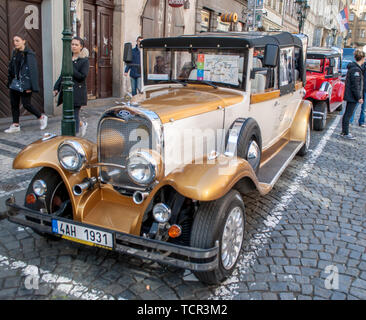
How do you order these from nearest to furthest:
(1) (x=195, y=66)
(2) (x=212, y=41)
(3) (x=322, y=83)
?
1. (2) (x=212, y=41)
2. (1) (x=195, y=66)
3. (3) (x=322, y=83)

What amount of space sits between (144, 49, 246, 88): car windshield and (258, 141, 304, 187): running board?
1.09 m

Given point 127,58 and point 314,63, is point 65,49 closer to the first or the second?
point 127,58

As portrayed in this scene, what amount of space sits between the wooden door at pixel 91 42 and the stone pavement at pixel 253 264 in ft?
21.3

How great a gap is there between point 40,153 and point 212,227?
1.72 metres

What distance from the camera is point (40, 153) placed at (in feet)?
10.7

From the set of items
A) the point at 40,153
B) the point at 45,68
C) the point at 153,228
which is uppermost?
the point at 45,68

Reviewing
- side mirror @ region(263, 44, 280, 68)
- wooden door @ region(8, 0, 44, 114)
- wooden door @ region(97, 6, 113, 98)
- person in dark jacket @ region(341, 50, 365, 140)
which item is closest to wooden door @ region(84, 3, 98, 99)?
wooden door @ region(97, 6, 113, 98)

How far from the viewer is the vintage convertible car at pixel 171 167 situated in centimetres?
268

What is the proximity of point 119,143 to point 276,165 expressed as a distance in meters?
2.43

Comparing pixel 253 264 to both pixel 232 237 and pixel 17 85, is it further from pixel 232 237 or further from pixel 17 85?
pixel 17 85

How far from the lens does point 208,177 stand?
2.68 metres

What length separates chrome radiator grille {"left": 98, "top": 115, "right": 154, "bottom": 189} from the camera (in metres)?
3.05

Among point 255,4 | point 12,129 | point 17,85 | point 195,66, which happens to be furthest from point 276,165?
point 255,4
